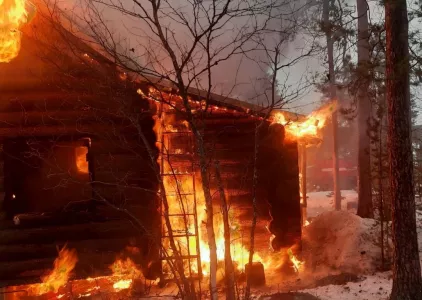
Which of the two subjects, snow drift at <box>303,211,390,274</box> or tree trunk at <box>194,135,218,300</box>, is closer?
tree trunk at <box>194,135,218,300</box>

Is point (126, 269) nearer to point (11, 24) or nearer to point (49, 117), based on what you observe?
point (49, 117)

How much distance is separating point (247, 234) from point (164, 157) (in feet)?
11.2

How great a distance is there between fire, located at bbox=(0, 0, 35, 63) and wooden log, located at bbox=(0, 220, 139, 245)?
179 inches

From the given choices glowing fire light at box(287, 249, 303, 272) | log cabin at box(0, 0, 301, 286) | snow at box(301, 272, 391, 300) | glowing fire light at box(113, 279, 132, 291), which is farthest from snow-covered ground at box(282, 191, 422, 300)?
glowing fire light at box(113, 279, 132, 291)

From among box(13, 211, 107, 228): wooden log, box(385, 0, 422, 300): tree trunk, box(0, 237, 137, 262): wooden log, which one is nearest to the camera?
box(385, 0, 422, 300): tree trunk

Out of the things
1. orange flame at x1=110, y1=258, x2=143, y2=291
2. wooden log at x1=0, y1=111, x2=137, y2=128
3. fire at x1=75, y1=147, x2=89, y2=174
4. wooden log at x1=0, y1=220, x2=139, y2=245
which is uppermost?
wooden log at x1=0, y1=111, x2=137, y2=128

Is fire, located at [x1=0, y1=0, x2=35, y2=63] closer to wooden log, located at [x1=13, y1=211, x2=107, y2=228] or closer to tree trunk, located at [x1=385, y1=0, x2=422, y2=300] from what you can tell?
wooden log, located at [x1=13, y1=211, x2=107, y2=228]

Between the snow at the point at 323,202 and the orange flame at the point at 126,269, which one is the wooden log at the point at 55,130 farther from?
the snow at the point at 323,202

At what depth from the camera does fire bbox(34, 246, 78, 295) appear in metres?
9.07

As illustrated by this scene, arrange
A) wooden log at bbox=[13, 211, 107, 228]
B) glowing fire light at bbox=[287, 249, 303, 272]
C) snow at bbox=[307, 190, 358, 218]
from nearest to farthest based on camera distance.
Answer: wooden log at bbox=[13, 211, 107, 228]
glowing fire light at bbox=[287, 249, 303, 272]
snow at bbox=[307, 190, 358, 218]

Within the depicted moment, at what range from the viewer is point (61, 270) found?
9.12m

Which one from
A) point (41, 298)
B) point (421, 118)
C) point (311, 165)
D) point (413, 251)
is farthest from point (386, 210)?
point (421, 118)

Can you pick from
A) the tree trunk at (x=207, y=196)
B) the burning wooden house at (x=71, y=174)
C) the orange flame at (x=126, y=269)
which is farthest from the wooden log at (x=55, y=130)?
the tree trunk at (x=207, y=196)

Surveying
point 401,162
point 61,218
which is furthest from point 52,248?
point 401,162
